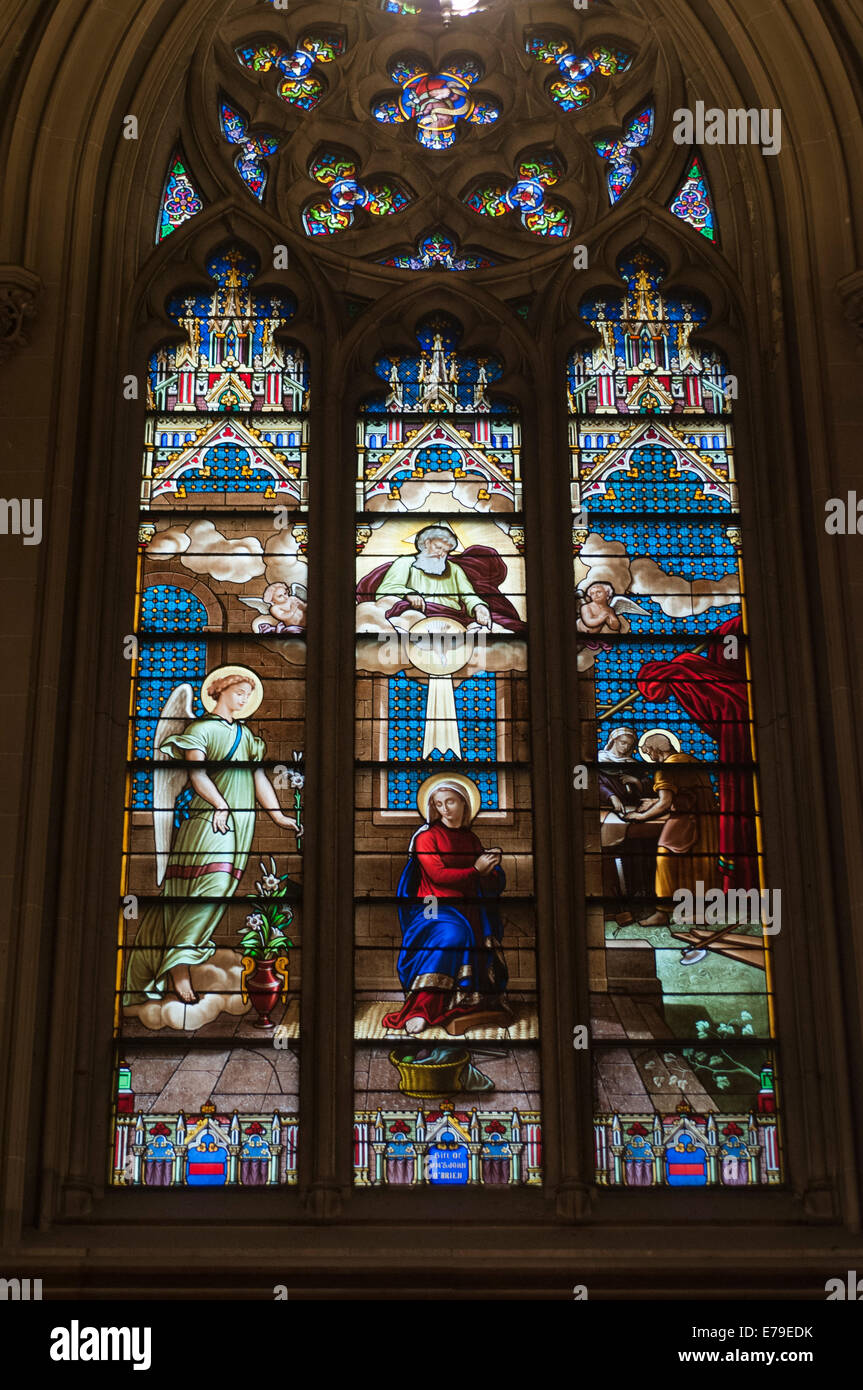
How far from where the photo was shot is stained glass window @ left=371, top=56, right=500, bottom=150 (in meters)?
14.4

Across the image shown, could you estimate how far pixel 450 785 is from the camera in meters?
12.2

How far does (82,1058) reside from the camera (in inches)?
445

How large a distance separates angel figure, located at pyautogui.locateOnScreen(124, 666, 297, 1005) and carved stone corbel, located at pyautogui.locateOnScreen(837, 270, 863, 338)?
3.79 m

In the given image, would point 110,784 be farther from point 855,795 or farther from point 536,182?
point 536,182

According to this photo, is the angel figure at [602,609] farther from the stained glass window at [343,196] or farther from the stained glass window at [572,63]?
the stained glass window at [572,63]

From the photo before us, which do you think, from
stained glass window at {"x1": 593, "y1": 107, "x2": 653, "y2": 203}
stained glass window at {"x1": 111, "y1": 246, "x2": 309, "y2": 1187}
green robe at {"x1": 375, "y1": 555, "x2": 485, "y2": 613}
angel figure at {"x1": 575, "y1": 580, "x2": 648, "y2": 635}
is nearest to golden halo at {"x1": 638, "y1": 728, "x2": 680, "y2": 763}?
angel figure at {"x1": 575, "y1": 580, "x2": 648, "y2": 635}

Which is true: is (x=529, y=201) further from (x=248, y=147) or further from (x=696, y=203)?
(x=248, y=147)

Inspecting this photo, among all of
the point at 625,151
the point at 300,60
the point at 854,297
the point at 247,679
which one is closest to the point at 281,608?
the point at 247,679

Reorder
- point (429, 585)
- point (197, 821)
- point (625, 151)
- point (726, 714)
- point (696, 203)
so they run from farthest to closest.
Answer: point (625, 151) < point (696, 203) < point (429, 585) < point (726, 714) < point (197, 821)

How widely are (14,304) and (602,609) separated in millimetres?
3573

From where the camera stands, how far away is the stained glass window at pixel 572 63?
1451cm

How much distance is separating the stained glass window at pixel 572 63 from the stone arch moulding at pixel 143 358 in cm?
27

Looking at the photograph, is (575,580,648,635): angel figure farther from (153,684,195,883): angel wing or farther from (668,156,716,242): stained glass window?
(668,156,716,242): stained glass window

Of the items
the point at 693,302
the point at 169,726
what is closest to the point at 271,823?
the point at 169,726
